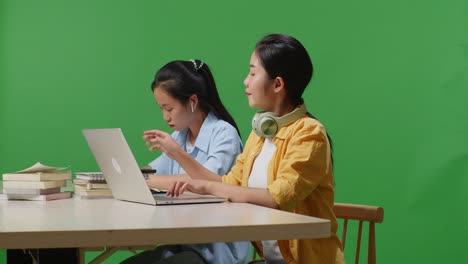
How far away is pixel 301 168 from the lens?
188 cm

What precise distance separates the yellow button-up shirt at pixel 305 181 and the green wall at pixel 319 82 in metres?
1.59

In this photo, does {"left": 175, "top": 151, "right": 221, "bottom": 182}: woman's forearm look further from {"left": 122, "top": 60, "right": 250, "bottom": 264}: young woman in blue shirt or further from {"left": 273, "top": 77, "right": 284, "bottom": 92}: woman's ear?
{"left": 273, "top": 77, "right": 284, "bottom": 92}: woman's ear

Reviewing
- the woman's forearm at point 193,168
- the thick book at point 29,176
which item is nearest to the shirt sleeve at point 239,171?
the woman's forearm at point 193,168

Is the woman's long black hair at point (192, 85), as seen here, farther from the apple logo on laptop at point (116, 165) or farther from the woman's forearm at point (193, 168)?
the apple logo on laptop at point (116, 165)

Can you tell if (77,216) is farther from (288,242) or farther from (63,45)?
(63,45)

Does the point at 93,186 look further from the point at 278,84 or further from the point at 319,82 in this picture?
the point at 319,82

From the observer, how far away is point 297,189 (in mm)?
1857

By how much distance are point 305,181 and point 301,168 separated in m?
0.03

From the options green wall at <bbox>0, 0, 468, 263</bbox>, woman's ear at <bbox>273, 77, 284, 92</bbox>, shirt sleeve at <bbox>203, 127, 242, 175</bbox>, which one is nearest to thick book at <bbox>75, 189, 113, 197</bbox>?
shirt sleeve at <bbox>203, 127, 242, 175</bbox>

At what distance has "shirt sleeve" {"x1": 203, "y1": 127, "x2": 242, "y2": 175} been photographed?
2.47 metres

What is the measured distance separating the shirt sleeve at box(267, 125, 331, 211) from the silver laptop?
0.49ft

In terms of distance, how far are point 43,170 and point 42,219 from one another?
0.66 meters

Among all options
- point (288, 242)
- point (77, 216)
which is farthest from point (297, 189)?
point (77, 216)

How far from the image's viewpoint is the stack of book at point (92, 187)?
2.09 m
